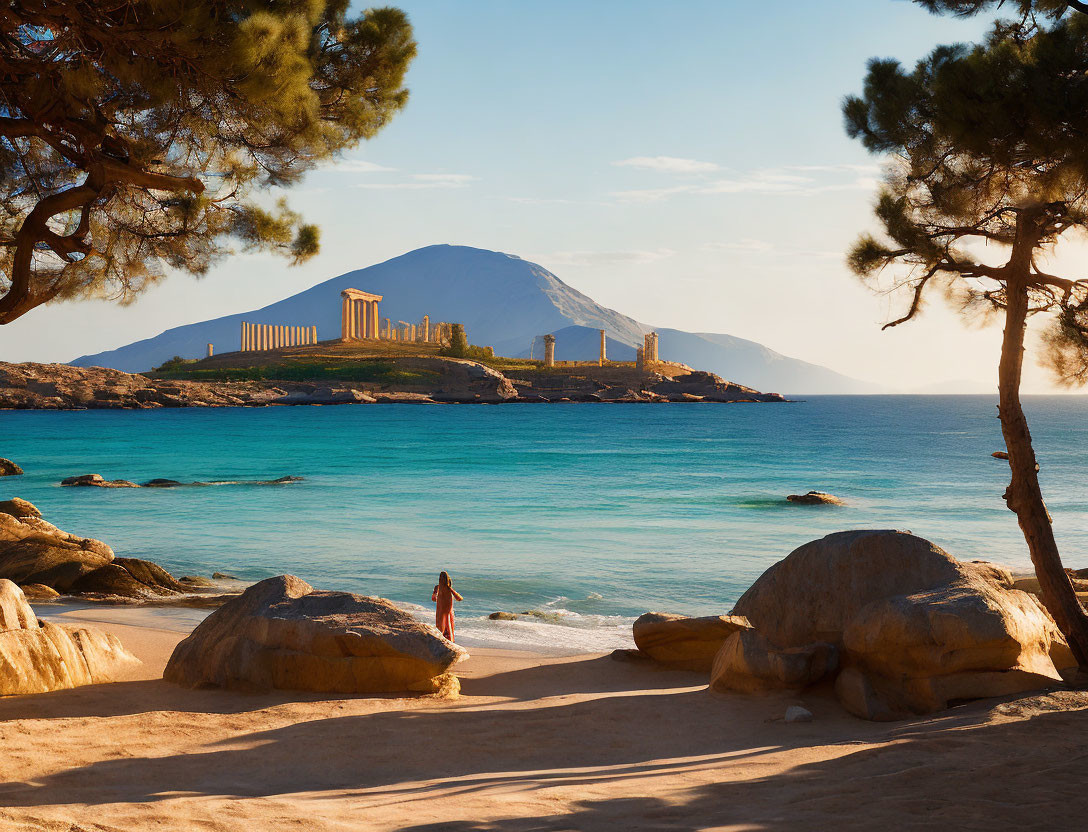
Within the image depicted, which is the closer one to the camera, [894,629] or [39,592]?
[894,629]

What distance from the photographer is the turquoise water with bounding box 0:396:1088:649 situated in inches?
637

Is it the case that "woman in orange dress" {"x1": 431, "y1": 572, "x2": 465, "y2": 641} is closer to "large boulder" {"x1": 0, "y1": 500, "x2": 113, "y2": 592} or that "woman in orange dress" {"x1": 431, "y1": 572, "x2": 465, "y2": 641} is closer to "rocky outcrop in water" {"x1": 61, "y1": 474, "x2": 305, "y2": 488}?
"large boulder" {"x1": 0, "y1": 500, "x2": 113, "y2": 592}

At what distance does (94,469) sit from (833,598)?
37979 mm

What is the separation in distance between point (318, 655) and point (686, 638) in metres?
4.07

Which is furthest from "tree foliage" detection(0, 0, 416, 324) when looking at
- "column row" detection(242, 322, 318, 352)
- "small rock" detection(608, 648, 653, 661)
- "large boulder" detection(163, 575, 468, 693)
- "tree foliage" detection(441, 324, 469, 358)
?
"column row" detection(242, 322, 318, 352)

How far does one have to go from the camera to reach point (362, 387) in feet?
390

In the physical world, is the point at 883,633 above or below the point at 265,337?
below

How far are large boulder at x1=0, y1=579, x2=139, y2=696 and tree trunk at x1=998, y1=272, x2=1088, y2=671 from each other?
28.6 feet

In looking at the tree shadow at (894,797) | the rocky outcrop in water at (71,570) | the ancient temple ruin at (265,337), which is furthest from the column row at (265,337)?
the tree shadow at (894,797)

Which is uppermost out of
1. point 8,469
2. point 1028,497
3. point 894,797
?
point 1028,497

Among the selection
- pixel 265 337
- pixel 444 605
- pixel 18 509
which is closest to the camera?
pixel 444 605

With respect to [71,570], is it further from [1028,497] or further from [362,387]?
[362,387]

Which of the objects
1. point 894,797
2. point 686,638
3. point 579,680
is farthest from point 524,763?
point 686,638

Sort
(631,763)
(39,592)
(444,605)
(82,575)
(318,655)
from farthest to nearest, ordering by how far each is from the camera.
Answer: (82,575)
(39,592)
(444,605)
(318,655)
(631,763)
